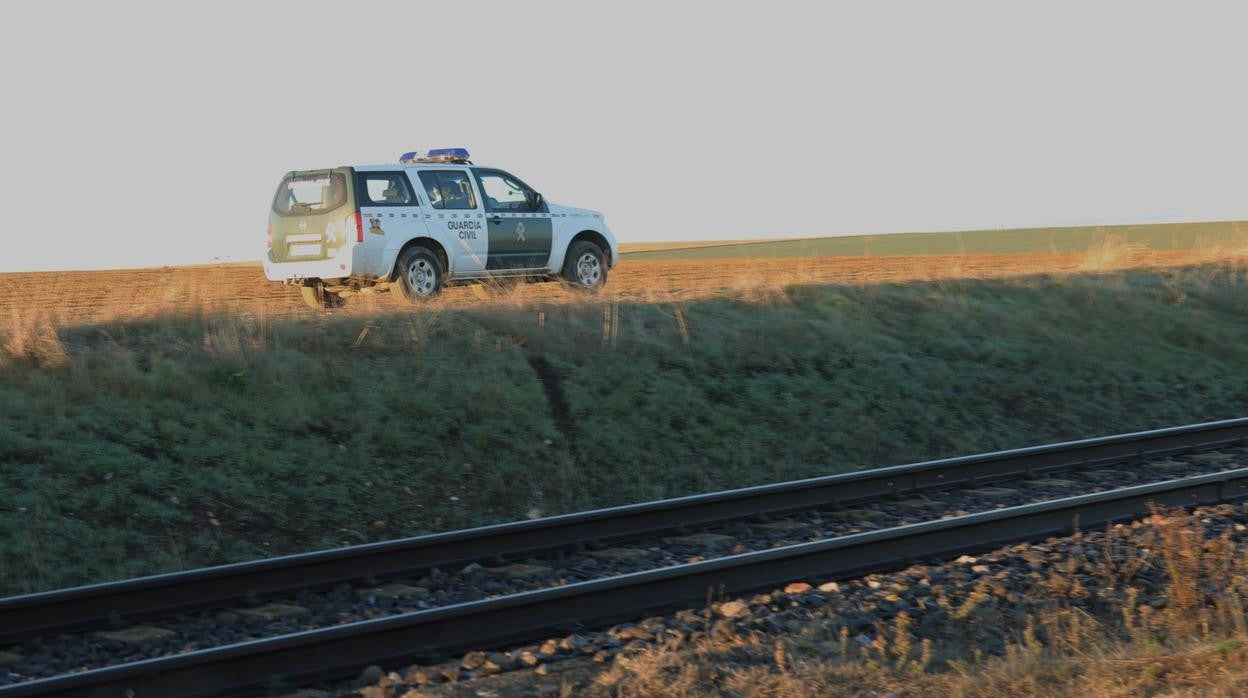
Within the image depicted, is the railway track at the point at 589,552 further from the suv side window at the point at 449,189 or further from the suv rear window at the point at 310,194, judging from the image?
the suv rear window at the point at 310,194

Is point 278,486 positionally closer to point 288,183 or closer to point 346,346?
point 346,346

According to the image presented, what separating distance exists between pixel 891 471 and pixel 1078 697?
5.10 meters

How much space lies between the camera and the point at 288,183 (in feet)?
53.6

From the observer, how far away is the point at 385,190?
A: 15898mm

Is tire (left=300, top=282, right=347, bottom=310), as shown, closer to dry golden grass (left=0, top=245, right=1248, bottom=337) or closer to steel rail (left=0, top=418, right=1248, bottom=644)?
dry golden grass (left=0, top=245, right=1248, bottom=337)

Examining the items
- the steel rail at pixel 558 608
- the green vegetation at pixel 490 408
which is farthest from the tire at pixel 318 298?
the steel rail at pixel 558 608

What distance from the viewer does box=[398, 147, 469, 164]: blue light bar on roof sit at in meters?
16.7

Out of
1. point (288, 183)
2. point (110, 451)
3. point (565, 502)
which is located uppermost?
point (288, 183)

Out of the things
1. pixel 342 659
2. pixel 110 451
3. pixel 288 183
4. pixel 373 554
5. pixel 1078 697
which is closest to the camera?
pixel 1078 697

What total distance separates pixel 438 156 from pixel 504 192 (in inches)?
38.5

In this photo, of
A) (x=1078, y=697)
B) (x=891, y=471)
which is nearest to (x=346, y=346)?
(x=891, y=471)

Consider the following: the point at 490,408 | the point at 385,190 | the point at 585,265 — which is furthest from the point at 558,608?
the point at 585,265

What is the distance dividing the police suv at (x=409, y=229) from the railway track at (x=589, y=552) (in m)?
7.03

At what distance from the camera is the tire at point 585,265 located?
1792 cm
